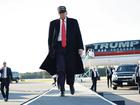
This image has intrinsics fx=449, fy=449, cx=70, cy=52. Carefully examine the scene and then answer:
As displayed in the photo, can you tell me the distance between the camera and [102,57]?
2373 inches

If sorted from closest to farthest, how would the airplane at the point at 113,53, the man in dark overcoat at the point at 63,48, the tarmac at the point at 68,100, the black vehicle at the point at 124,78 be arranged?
1. the tarmac at the point at 68,100
2. the man in dark overcoat at the point at 63,48
3. the black vehicle at the point at 124,78
4. the airplane at the point at 113,53

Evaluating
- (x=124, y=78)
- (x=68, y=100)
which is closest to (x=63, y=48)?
(x=68, y=100)

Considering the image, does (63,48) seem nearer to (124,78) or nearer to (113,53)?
(124,78)

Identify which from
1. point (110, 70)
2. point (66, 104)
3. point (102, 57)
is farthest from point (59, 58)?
point (102, 57)

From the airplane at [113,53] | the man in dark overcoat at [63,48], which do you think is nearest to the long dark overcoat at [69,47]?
the man in dark overcoat at [63,48]

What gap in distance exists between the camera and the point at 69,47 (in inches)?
357

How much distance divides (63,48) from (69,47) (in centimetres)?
14

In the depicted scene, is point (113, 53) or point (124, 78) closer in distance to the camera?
point (124, 78)

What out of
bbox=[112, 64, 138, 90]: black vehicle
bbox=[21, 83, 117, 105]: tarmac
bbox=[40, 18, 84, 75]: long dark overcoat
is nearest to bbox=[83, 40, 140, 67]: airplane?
bbox=[112, 64, 138, 90]: black vehicle

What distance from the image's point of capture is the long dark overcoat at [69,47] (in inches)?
354

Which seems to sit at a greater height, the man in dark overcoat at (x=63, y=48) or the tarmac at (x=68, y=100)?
the man in dark overcoat at (x=63, y=48)

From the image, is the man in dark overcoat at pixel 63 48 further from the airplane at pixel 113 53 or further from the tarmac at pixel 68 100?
the airplane at pixel 113 53

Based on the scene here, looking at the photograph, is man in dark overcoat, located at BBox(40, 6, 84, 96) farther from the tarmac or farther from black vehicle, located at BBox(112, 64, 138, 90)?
black vehicle, located at BBox(112, 64, 138, 90)

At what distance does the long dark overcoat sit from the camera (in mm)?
9000
